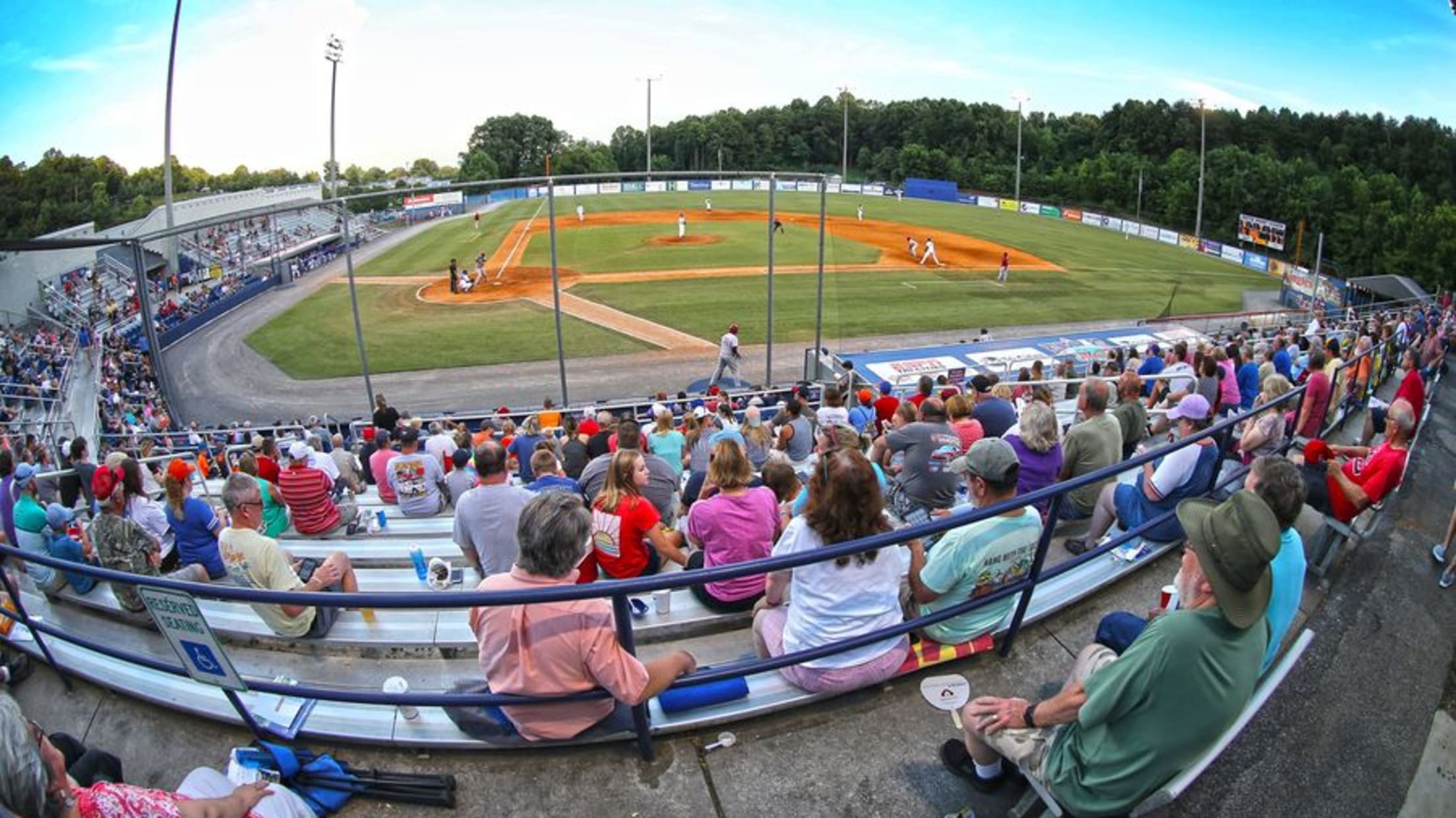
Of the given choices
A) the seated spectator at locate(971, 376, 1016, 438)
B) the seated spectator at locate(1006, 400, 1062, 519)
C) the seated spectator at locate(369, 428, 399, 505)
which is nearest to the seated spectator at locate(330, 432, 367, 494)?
the seated spectator at locate(369, 428, 399, 505)

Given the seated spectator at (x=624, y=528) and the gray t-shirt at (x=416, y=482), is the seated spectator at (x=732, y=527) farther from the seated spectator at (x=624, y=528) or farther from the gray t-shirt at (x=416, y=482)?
the gray t-shirt at (x=416, y=482)

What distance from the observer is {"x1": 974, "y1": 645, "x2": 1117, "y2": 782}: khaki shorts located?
313 cm

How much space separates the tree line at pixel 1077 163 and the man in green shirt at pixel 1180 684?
46.8 meters

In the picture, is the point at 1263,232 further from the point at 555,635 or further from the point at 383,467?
the point at 555,635

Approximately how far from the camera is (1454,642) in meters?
4.86

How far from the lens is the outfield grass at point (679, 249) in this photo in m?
39.5

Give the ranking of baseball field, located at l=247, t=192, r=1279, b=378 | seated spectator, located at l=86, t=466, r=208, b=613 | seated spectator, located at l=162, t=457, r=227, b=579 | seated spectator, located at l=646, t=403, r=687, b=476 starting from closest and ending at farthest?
seated spectator, located at l=86, t=466, r=208, b=613
seated spectator, located at l=162, t=457, r=227, b=579
seated spectator, located at l=646, t=403, r=687, b=476
baseball field, located at l=247, t=192, r=1279, b=378

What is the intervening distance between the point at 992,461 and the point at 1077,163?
96.8m

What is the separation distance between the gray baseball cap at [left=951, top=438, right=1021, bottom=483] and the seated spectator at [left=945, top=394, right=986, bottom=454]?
12.5ft

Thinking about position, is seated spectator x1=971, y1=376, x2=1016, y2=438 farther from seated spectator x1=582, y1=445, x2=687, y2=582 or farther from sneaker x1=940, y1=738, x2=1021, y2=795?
sneaker x1=940, y1=738, x2=1021, y2=795

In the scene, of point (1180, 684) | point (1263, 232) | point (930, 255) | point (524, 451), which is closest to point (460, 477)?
point (524, 451)

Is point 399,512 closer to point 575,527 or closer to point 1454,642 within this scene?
point 575,527

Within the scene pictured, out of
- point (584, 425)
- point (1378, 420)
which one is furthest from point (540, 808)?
point (1378, 420)

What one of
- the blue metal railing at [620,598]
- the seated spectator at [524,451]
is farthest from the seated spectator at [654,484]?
the blue metal railing at [620,598]
